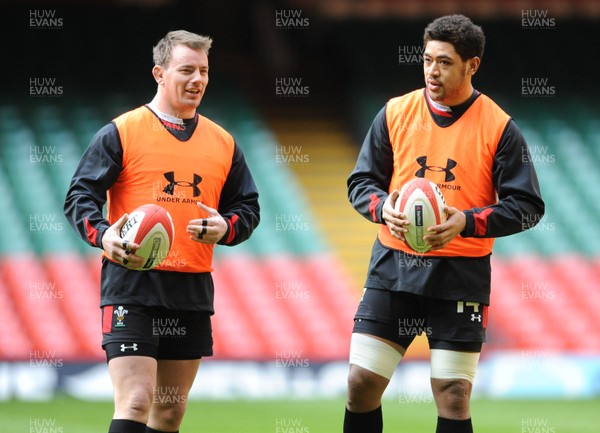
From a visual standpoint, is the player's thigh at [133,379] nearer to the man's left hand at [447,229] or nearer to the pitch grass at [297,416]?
the man's left hand at [447,229]

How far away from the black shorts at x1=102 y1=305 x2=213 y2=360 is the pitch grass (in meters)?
3.21

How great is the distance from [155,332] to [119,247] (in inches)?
19.5


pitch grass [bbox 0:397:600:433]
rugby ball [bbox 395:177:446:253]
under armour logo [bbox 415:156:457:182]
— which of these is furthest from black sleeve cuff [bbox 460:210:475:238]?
pitch grass [bbox 0:397:600:433]

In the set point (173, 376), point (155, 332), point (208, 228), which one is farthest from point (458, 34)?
point (173, 376)

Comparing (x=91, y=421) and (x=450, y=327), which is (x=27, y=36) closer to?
(x=91, y=421)

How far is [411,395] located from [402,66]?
276 inches

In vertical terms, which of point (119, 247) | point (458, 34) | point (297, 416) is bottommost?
point (297, 416)

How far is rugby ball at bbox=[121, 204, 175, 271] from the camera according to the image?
17.5ft

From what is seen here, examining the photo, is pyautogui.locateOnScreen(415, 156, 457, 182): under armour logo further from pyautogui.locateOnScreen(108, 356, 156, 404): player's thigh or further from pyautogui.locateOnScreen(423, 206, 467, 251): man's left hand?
pyautogui.locateOnScreen(108, 356, 156, 404): player's thigh

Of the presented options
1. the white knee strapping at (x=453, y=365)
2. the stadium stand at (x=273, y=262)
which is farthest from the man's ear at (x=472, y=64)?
the stadium stand at (x=273, y=262)

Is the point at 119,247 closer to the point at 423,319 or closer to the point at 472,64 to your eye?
the point at 423,319

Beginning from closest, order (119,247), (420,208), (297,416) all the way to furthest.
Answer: (119,247) < (420,208) < (297,416)

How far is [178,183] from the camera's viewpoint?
18.8 feet

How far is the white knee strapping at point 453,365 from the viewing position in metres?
5.57
